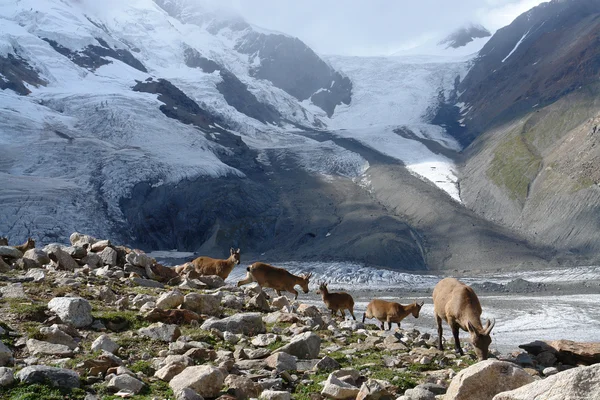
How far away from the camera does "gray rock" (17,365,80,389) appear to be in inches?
303

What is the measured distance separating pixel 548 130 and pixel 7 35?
162 m

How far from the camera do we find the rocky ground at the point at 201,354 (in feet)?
25.1

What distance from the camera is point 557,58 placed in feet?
615

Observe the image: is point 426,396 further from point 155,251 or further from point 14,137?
point 14,137

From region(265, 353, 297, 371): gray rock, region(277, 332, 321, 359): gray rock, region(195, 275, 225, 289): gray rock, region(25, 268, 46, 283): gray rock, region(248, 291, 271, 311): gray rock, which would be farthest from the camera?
region(195, 275, 225, 289): gray rock

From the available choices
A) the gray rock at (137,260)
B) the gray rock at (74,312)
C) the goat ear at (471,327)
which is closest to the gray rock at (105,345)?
the gray rock at (74,312)

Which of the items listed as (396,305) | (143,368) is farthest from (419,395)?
(396,305)

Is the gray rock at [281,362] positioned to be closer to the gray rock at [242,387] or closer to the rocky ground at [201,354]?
the rocky ground at [201,354]

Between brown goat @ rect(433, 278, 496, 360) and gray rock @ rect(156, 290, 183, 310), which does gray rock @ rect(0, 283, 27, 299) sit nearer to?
gray rock @ rect(156, 290, 183, 310)

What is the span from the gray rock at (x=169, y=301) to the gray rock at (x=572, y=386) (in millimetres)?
9586

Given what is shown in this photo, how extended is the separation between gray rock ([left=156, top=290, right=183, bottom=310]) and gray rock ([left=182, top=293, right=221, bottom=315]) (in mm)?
157

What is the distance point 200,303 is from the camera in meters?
13.9

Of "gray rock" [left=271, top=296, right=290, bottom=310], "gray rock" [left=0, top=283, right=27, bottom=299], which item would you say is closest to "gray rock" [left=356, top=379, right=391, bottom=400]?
"gray rock" [left=0, top=283, right=27, bottom=299]

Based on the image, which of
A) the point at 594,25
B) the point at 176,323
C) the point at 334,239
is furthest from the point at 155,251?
the point at 594,25
